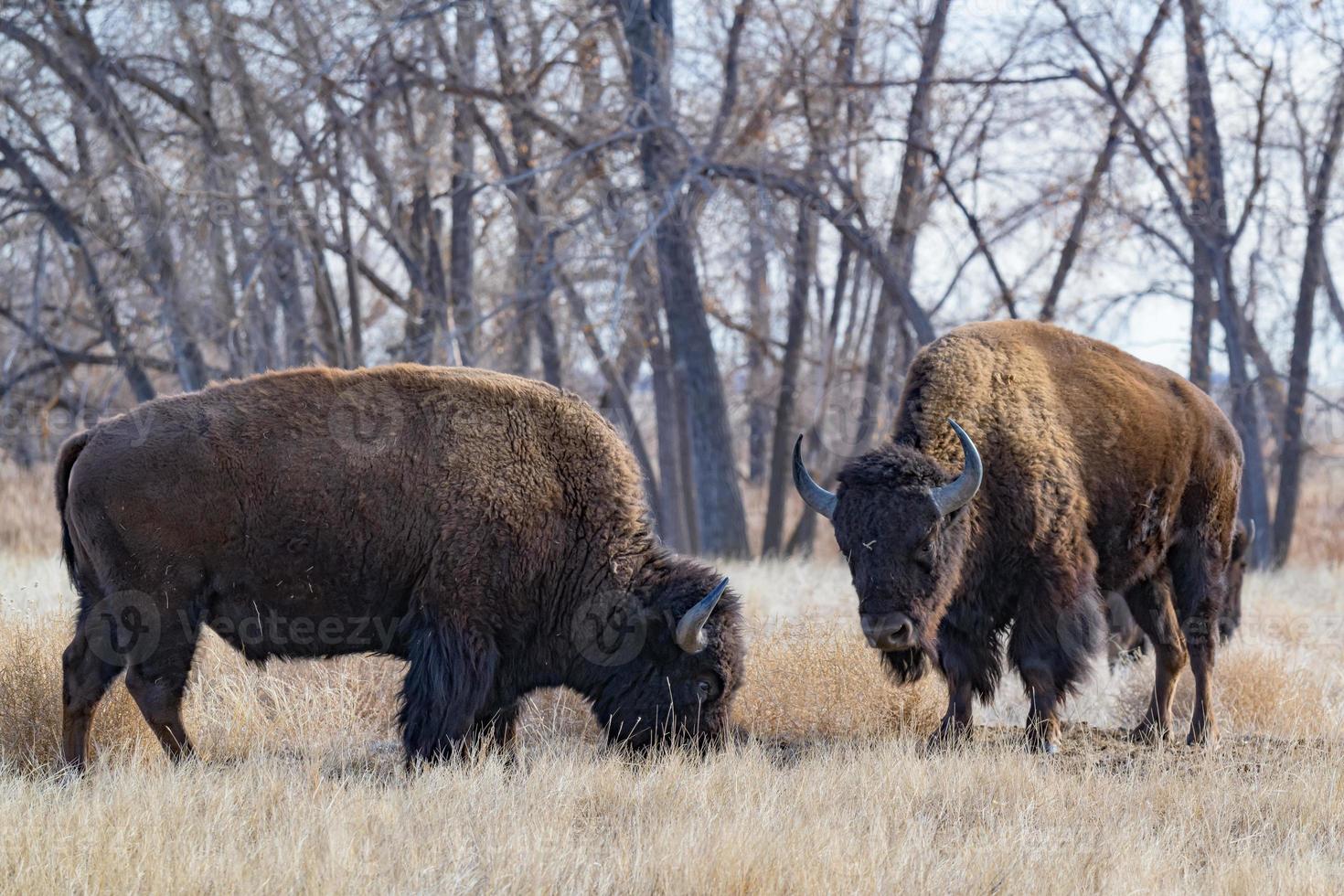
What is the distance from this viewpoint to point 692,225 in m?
14.7

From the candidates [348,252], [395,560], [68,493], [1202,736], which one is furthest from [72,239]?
[1202,736]

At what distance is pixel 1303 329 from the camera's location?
54.1 feet

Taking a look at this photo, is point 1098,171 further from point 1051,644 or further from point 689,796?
point 689,796

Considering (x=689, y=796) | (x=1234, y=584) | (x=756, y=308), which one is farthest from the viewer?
(x=756, y=308)

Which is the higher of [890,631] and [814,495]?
[814,495]

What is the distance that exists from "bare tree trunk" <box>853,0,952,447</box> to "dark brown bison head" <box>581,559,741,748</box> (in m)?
8.31

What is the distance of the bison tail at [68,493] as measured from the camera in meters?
5.90

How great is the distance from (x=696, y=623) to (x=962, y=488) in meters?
1.37

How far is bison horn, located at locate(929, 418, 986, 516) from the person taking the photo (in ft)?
19.9

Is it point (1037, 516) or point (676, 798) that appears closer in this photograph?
point (676, 798)

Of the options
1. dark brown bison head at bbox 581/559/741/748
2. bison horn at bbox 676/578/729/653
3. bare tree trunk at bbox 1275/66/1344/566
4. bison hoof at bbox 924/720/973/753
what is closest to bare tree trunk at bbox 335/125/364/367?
dark brown bison head at bbox 581/559/741/748

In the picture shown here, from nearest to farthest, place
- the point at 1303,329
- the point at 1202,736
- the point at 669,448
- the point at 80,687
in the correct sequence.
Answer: the point at 80,687
the point at 1202,736
the point at 1303,329
the point at 669,448

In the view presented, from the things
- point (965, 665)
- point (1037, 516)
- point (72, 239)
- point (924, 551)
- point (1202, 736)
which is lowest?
point (1202, 736)

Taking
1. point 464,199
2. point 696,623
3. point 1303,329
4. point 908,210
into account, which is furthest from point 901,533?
point 1303,329
